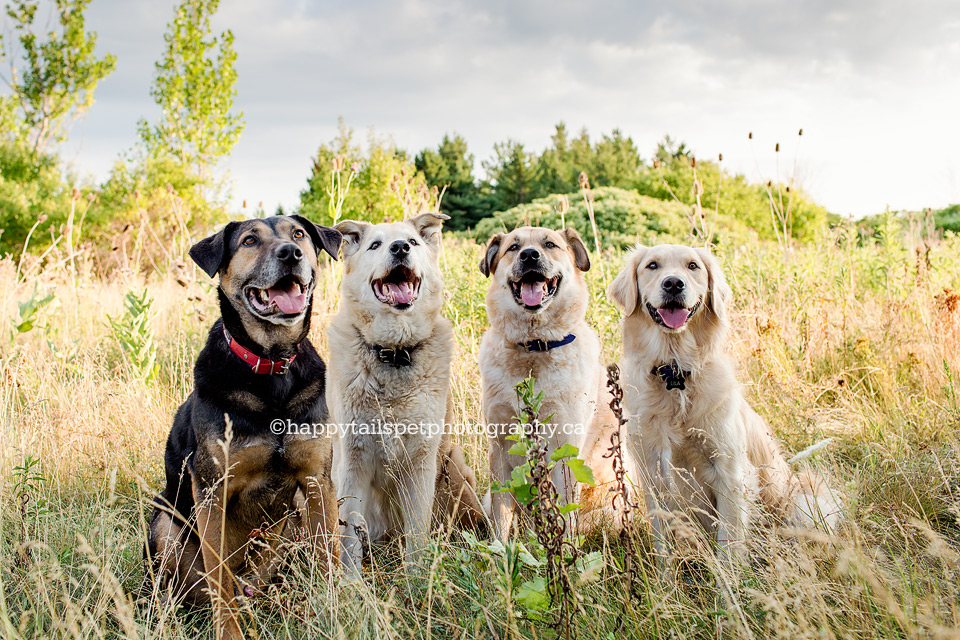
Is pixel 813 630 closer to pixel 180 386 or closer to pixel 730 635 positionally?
pixel 730 635

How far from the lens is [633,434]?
2994 mm

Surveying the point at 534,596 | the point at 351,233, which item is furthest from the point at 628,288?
the point at 534,596

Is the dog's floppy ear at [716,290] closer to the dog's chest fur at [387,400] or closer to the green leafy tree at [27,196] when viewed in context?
the dog's chest fur at [387,400]

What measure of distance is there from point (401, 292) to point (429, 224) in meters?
0.68

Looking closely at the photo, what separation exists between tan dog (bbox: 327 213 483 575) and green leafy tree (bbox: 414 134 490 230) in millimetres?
28010

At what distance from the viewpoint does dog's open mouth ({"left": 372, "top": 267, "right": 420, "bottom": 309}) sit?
10.6ft

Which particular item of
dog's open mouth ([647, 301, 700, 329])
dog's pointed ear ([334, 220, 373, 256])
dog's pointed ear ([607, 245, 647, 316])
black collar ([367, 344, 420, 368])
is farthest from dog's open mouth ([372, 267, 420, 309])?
dog's open mouth ([647, 301, 700, 329])

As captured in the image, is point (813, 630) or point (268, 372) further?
point (268, 372)

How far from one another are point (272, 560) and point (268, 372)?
35.3 inches

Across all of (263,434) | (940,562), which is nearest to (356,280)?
(263,434)

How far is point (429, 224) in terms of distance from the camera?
3725 millimetres

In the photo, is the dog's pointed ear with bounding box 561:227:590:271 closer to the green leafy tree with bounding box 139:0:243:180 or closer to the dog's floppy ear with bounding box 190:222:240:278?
the dog's floppy ear with bounding box 190:222:240:278

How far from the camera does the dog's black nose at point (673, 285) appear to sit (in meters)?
3.02

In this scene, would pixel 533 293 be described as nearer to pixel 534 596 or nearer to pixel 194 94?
pixel 534 596
